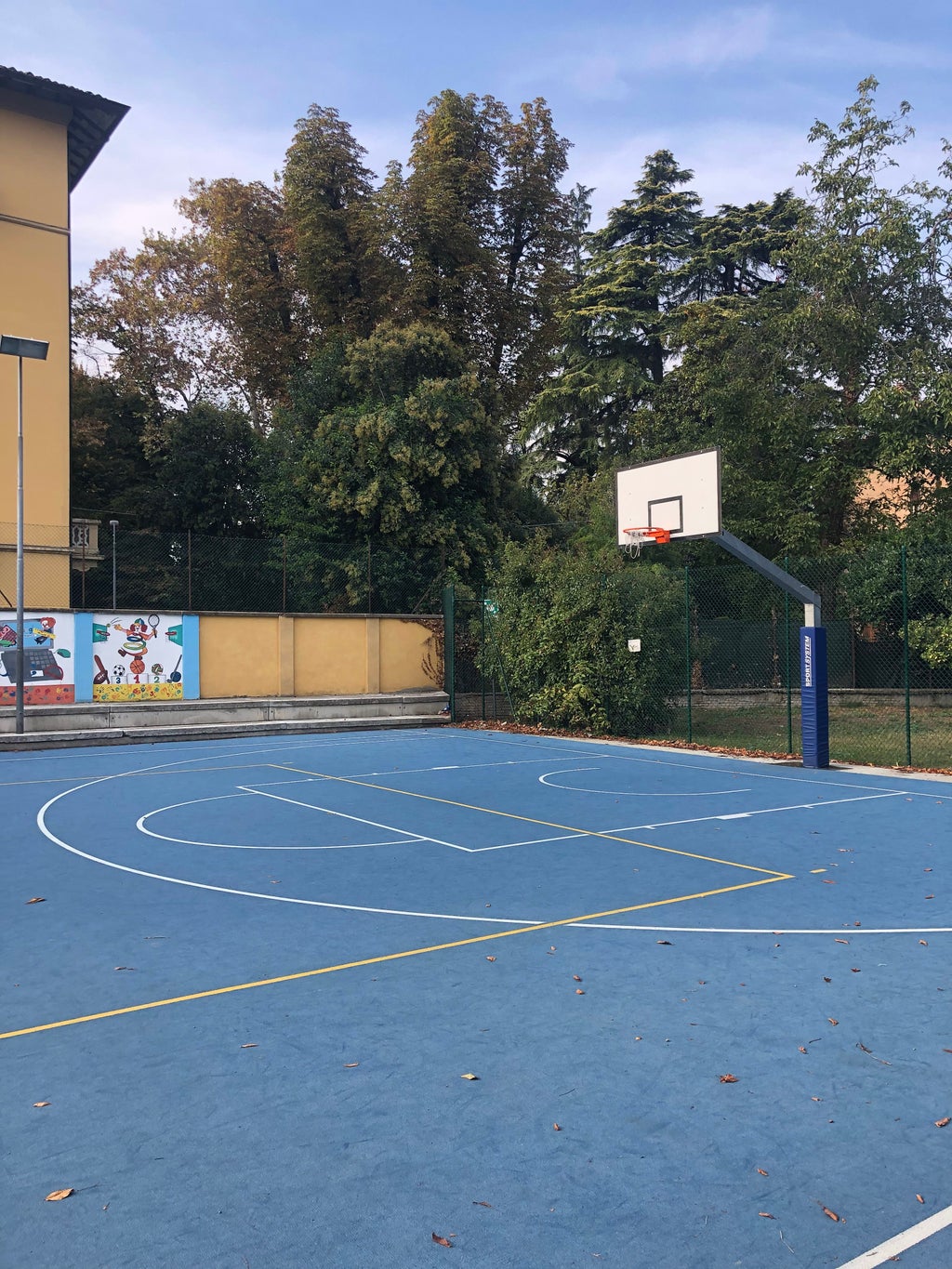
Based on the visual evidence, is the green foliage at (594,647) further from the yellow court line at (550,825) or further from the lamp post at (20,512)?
the lamp post at (20,512)

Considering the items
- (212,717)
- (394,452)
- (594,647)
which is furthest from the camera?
(394,452)

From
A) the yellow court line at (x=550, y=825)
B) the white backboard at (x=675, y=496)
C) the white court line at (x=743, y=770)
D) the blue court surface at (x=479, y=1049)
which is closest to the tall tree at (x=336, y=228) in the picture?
the white backboard at (x=675, y=496)

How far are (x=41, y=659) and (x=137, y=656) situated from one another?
1.81m

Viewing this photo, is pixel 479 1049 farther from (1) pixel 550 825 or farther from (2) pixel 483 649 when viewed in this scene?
(2) pixel 483 649

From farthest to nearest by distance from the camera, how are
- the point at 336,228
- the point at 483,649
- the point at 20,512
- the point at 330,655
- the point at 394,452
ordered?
the point at 336,228
the point at 394,452
the point at 330,655
the point at 483,649
the point at 20,512

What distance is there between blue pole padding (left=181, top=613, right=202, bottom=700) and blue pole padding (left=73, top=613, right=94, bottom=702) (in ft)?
5.98

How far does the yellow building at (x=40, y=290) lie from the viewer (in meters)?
21.1

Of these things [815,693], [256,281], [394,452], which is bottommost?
[815,693]

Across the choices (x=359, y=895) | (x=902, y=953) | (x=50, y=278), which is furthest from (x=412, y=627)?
(x=902, y=953)

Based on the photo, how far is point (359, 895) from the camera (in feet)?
22.4

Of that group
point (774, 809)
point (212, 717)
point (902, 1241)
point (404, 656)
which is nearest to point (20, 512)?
point (212, 717)

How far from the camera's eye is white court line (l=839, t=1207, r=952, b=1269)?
2.75 metres

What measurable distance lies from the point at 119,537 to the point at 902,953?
1827 cm

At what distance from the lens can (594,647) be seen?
59.1 ft
